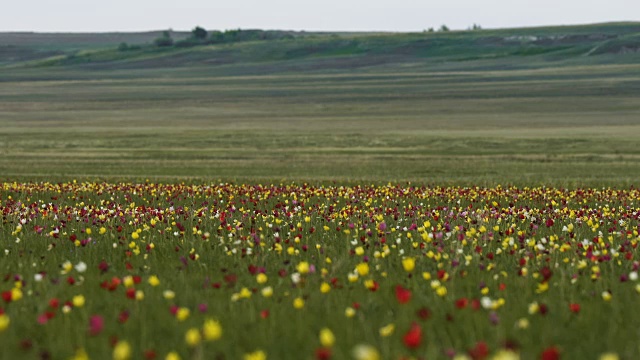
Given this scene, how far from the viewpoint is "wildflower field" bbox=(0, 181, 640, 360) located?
4.94 meters

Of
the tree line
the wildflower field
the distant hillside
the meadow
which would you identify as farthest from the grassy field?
the wildflower field

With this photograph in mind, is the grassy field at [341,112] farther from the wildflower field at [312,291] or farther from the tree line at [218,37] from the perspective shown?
the wildflower field at [312,291]

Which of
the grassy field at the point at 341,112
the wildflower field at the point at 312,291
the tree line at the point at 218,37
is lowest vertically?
the tree line at the point at 218,37

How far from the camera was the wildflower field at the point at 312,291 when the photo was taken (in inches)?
195

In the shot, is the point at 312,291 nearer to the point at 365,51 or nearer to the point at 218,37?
the point at 365,51

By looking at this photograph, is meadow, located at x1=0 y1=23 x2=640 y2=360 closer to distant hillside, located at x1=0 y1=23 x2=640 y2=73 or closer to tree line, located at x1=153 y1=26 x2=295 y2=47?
distant hillside, located at x1=0 y1=23 x2=640 y2=73

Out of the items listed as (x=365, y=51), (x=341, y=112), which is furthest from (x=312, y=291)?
(x=365, y=51)

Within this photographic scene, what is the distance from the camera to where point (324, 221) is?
440 inches

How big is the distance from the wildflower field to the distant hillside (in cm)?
11826

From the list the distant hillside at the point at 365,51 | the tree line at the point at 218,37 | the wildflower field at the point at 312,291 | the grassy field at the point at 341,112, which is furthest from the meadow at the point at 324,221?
the tree line at the point at 218,37

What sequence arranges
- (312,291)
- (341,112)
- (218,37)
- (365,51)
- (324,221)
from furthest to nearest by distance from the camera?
(218,37), (365,51), (341,112), (324,221), (312,291)

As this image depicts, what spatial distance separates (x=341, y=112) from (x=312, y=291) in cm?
6426

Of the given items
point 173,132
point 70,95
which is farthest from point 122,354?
point 70,95

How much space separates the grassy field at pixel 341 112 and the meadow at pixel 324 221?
358mm
